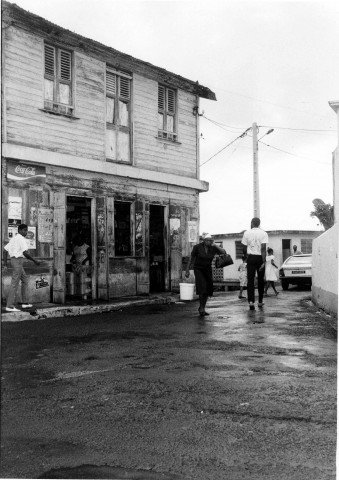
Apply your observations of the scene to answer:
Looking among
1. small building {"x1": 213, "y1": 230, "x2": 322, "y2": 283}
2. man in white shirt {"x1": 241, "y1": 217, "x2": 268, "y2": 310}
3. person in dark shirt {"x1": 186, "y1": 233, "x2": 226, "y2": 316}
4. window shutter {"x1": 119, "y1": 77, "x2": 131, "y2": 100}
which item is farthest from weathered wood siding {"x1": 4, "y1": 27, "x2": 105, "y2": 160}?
small building {"x1": 213, "y1": 230, "x2": 322, "y2": 283}

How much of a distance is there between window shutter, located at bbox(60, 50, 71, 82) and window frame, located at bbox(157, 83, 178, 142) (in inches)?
129

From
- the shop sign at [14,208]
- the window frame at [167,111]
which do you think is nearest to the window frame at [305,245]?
the window frame at [167,111]

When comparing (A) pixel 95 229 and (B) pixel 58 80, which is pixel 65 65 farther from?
(A) pixel 95 229

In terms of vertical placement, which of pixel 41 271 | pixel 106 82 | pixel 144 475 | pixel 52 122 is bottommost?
A: pixel 144 475

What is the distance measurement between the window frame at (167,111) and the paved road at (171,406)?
9317mm

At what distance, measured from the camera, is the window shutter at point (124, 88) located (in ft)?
47.2

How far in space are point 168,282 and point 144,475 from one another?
12.8 metres

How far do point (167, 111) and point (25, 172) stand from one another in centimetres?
558

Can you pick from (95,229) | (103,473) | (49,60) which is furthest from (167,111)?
(103,473)

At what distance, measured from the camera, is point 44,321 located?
9.62 metres

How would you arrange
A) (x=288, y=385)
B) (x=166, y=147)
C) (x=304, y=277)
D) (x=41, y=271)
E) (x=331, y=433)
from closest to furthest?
(x=331, y=433), (x=288, y=385), (x=41, y=271), (x=166, y=147), (x=304, y=277)

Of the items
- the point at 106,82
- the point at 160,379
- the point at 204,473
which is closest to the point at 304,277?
the point at 106,82

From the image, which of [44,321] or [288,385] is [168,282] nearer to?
[44,321]

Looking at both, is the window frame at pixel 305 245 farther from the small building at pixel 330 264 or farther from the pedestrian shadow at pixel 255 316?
the pedestrian shadow at pixel 255 316
